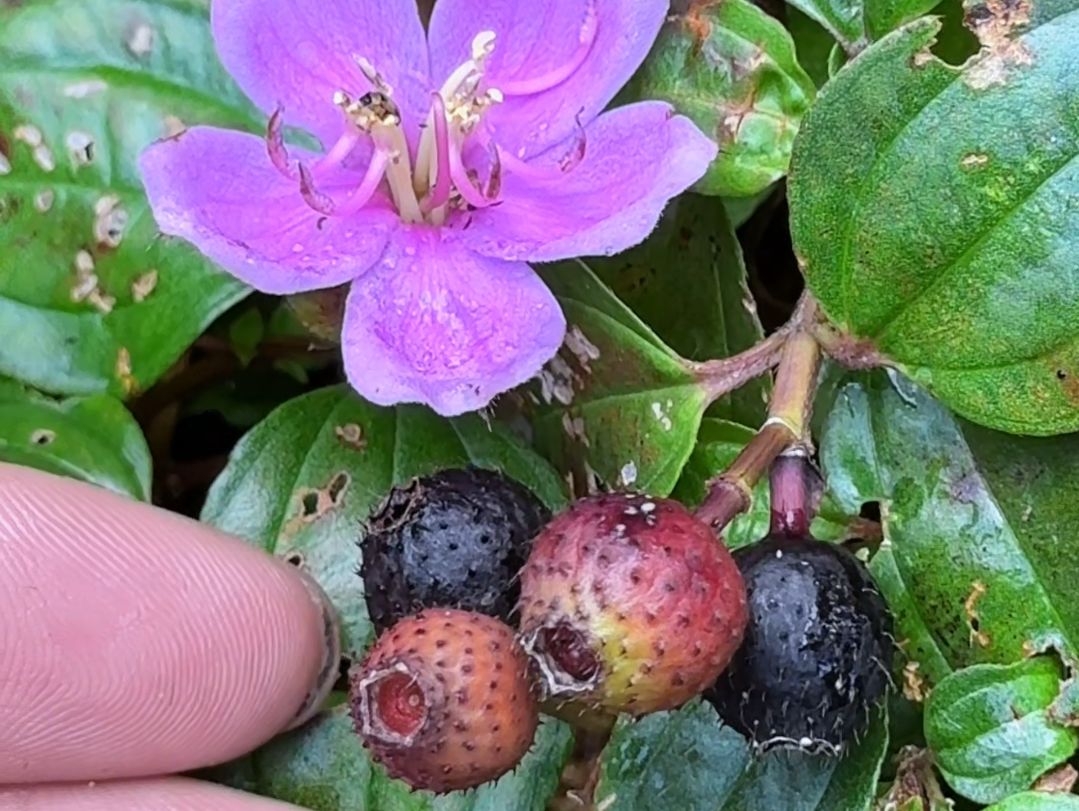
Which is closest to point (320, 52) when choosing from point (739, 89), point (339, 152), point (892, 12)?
point (339, 152)

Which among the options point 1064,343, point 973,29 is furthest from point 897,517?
point 973,29

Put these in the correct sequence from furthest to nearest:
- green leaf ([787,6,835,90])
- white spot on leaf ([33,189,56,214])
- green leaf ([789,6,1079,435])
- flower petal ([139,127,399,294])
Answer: green leaf ([787,6,835,90])
white spot on leaf ([33,189,56,214])
flower petal ([139,127,399,294])
green leaf ([789,6,1079,435])

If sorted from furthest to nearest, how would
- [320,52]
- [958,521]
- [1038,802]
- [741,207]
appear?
[741,207], [320,52], [958,521], [1038,802]

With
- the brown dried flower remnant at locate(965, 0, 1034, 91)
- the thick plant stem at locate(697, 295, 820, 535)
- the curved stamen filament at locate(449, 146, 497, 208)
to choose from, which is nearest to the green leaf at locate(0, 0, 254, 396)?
the curved stamen filament at locate(449, 146, 497, 208)

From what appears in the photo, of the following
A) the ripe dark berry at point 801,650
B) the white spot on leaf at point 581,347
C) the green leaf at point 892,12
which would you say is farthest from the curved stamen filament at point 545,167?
the ripe dark berry at point 801,650

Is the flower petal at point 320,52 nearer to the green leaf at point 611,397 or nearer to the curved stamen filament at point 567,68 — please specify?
the curved stamen filament at point 567,68

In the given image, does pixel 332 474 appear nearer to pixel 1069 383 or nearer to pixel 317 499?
pixel 317 499

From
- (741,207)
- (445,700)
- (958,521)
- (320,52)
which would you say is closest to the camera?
(445,700)

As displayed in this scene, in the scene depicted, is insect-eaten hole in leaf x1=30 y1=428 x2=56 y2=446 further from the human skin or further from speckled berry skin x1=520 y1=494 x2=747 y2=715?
speckled berry skin x1=520 y1=494 x2=747 y2=715
